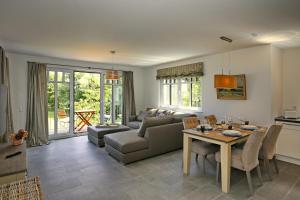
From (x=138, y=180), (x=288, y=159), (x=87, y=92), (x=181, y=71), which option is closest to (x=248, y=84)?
(x=288, y=159)

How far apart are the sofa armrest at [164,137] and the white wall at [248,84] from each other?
4.36 ft

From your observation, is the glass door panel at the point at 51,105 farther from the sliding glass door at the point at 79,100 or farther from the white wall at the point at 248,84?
the white wall at the point at 248,84

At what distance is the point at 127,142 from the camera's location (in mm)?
3707

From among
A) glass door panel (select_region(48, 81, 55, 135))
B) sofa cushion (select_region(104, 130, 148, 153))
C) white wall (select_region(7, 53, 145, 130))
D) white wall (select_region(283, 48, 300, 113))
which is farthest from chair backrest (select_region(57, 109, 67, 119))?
white wall (select_region(283, 48, 300, 113))

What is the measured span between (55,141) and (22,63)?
246cm

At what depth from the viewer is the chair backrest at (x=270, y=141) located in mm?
2971

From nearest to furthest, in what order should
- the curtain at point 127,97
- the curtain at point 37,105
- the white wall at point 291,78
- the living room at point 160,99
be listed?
1. the living room at point 160,99
2. the white wall at point 291,78
3. the curtain at point 37,105
4. the curtain at point 127,97

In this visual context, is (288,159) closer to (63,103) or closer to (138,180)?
(138,180)

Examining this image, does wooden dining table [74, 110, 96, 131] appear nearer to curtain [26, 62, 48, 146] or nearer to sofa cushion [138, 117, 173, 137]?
curtain [26, 62, 48, 146]

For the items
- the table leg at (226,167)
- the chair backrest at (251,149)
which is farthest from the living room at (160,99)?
the chair backrest at (251,149)

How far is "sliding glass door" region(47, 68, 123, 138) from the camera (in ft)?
18.6

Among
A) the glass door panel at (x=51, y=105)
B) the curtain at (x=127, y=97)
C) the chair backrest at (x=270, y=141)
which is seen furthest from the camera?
the curtain at (x=127, y=97)

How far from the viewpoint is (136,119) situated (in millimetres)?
6891

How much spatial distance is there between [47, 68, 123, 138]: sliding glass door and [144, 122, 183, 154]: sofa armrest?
3.19m
